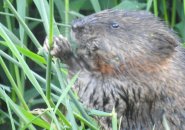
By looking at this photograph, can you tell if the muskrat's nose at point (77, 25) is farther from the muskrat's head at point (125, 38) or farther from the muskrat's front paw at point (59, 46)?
the muskrat's front paw at point (59, 46)

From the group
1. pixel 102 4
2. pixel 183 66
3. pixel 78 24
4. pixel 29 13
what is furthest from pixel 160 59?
pixel 29 13

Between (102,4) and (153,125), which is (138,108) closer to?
(153,125)

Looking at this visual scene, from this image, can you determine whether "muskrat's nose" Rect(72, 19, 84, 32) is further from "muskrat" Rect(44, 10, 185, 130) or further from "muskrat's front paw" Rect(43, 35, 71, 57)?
"muskrat's front paw" Rect(43, 35, 71, 57)

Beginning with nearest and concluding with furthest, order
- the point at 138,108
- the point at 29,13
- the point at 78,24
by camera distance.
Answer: the point at 78,24, the point at 138,108, the point at 29,13

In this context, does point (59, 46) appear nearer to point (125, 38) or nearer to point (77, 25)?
point (77, 25)

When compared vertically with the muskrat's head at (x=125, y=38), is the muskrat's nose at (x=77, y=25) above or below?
above

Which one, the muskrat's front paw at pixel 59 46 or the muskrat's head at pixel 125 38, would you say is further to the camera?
the muskrat's head at pixel 125 38

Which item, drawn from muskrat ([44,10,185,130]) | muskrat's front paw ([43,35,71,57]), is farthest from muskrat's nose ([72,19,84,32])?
muskrat's front paw ([43,35,71,57])

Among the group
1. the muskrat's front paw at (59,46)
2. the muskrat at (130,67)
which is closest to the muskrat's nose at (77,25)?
the muskrat at (130,67)
